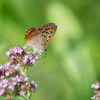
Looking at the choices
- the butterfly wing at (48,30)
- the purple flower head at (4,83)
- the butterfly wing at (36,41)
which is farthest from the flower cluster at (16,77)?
the butterfly wing at (48,30)

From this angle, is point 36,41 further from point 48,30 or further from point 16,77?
point 16,77

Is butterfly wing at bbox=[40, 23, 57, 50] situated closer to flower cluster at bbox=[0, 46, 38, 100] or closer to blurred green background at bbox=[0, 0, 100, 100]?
flower cluster at bbox=[0, 46, 38, 100]

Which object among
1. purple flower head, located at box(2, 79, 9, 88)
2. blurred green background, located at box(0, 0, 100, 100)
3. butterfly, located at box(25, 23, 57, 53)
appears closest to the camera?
purple flower head, located at box(2, 79, 9, 88)

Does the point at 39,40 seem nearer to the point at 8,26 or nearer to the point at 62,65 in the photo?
the point at 62,65

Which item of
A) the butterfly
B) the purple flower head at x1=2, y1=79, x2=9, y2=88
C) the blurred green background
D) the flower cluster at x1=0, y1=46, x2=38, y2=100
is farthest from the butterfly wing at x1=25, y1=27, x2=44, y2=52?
the purple flower head at x1=2, y1=79, x2=9, y2=88

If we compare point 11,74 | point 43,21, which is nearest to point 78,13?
point 43,21

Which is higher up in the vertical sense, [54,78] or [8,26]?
[8,26]
